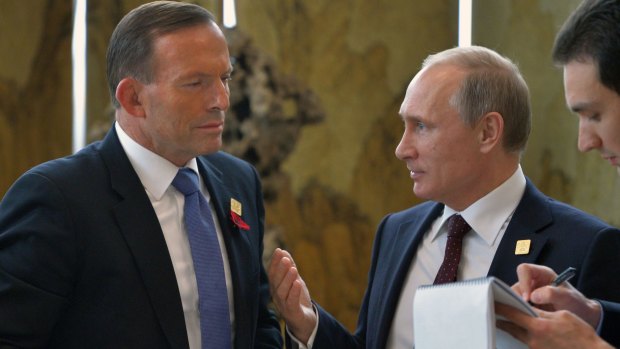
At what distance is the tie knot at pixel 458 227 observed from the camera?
3.63m

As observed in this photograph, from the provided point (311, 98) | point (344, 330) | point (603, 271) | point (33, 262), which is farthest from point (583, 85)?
point (311, 98)

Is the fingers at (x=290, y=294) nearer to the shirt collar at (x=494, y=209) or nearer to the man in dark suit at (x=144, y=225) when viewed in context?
the man in dark suit at (x=144, y=225)

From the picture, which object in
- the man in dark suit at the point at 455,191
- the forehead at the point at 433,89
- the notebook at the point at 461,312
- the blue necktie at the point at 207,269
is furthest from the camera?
the forehead at the point at 433,89

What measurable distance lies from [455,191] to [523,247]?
34cm

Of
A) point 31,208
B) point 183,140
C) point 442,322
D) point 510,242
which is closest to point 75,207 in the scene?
point 31,208

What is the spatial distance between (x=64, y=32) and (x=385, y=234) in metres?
2.79

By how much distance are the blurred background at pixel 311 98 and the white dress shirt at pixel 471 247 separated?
2.01m

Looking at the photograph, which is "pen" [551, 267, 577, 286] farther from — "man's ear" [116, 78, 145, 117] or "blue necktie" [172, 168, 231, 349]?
"man's ear" [116, 78, 145, 117]

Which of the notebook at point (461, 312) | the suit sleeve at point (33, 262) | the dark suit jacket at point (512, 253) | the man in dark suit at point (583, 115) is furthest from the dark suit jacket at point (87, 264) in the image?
the man in dark suit at point (583, 115)

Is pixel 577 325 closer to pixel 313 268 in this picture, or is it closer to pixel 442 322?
pixel 442 322

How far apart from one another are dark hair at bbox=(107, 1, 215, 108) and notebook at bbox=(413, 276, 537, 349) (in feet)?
4.39

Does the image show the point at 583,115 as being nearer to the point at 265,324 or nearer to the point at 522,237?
the point at 522,237

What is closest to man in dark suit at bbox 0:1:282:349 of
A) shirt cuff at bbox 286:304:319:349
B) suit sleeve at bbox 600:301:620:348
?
shirt cuff at bbox 286:304:319:349

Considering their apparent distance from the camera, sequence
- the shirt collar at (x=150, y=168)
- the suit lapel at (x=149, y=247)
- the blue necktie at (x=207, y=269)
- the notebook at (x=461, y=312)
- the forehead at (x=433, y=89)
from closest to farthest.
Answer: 1. the notebook at (x=461, y=312)
2. the suit lapel at (x=149, y=247)
3. the blue necktie at (x=207, y=269)
4. the shirt collar at (x=150, y=168)
5. the forehead at (x=433, y=89)
